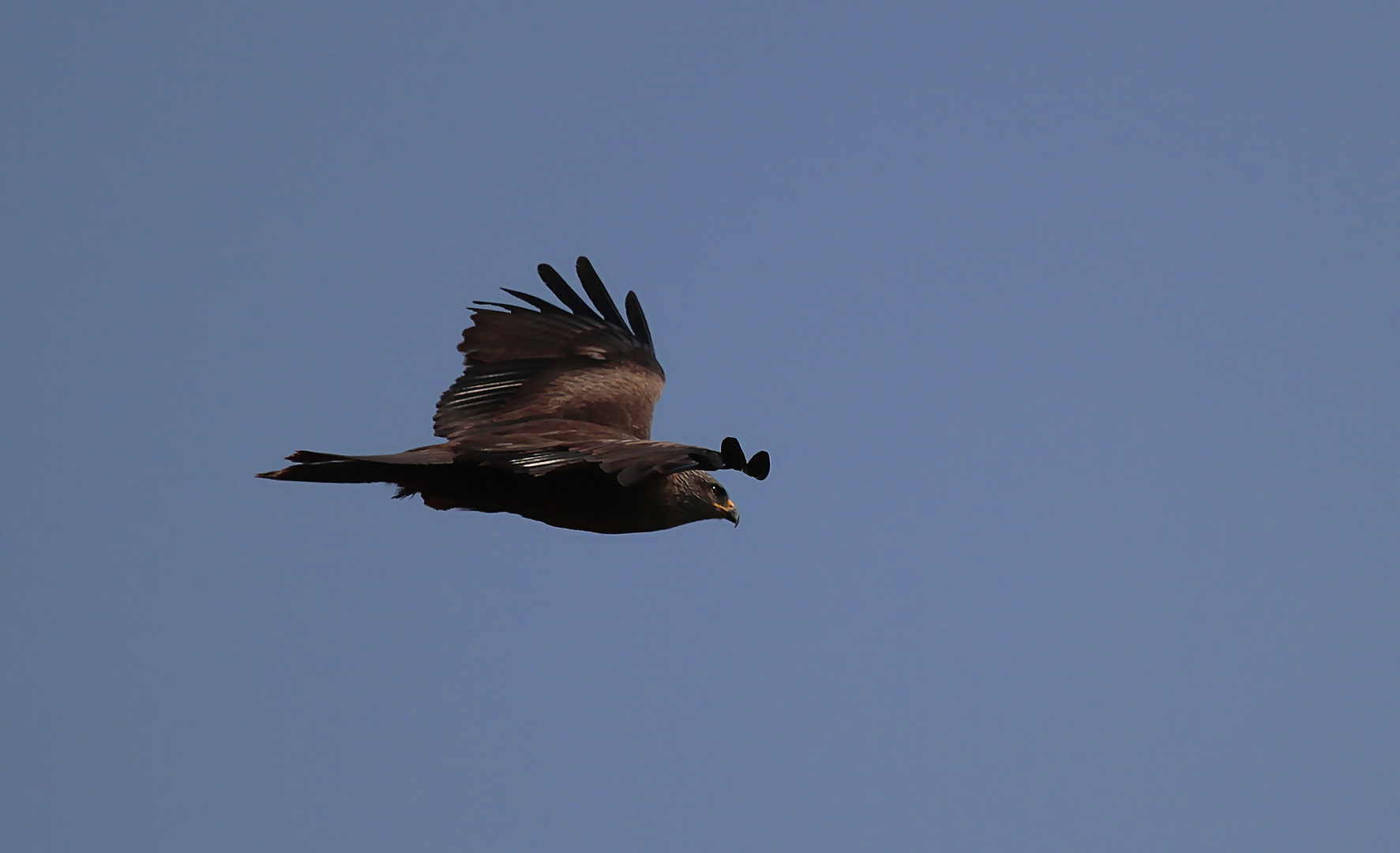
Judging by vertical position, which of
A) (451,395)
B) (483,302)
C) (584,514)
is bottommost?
(584,514)

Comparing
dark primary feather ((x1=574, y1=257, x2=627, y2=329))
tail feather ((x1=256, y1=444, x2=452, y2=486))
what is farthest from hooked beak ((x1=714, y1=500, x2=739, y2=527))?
dark primary feather ((x1=574, y1=257, x2=627, y2=329))

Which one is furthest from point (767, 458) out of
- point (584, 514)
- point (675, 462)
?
point (584, 514)

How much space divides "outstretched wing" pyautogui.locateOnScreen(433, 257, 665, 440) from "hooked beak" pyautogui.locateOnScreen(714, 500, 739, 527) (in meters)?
0.77

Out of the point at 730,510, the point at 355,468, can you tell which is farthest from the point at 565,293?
the point at 355,468

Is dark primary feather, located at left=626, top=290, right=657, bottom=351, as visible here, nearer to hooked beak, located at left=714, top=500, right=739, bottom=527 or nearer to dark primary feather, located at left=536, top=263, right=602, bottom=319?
dark primary feather, located at left=536, top=263, right=602, bottom=319

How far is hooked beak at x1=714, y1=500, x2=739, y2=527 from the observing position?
8344mm

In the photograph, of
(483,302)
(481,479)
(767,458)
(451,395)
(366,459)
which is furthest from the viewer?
(483,302)

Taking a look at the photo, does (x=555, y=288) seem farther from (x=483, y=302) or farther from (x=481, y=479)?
(x=481, y=479)

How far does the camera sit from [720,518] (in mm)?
8422

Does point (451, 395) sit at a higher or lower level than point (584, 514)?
higher

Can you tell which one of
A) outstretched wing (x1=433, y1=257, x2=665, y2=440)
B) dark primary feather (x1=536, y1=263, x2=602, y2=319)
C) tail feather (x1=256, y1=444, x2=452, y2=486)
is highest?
dark primary feather (x1=536, y1=263, x2=602, y2=319)

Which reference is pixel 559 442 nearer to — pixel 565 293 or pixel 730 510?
pixel 730 510

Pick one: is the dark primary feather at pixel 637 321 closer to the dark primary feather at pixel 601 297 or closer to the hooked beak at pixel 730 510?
the dark primary feather at pixel 601 297

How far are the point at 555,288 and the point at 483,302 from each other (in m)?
0.59
